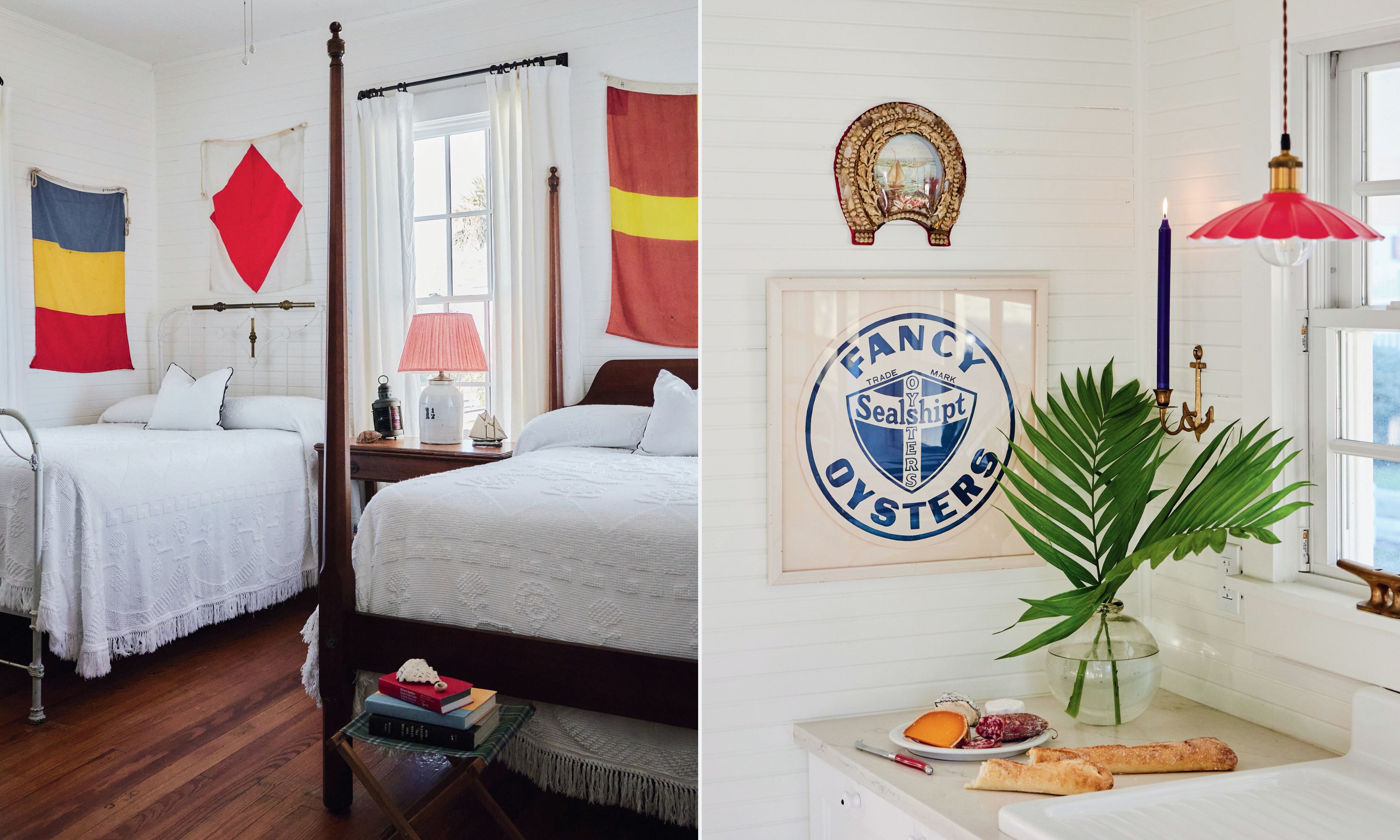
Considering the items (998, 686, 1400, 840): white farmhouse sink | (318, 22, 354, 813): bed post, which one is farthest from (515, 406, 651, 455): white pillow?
(998, 686, 1400, 840): white farmhouse sink

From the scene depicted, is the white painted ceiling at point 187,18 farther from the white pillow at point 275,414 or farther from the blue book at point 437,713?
the blue book at point 437,713

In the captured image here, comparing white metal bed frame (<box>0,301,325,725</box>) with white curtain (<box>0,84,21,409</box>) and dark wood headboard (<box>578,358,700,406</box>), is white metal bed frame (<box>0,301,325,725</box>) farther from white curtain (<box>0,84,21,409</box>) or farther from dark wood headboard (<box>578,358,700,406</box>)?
dark wood headboard (<box>578,358,700,406</box>)

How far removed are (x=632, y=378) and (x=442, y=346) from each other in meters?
0.90

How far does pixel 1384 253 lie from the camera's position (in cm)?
132

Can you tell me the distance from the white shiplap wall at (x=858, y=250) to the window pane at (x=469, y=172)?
3485 millimetres

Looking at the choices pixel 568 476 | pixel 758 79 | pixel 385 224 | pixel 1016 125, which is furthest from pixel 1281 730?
pixel 385 224

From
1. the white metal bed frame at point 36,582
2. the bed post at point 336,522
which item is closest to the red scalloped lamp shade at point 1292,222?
the bed post at point 336,522

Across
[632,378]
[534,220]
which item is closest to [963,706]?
[632,378]

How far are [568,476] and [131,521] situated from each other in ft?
6.35

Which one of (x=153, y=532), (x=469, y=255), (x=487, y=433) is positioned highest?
(x=469, y=255)

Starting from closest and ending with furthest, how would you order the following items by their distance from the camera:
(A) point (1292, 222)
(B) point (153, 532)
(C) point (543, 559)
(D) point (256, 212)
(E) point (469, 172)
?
(A) point (1292, 222), (C) point (543, 559), (B) point (153, 532), (E) point (469, 172), (D) point (256, 212)

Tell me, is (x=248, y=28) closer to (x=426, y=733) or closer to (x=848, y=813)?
(x=426, y=733)

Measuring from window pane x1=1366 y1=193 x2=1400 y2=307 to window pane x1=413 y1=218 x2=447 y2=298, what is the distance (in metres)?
4.19

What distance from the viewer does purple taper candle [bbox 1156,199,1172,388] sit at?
4.52 feet
